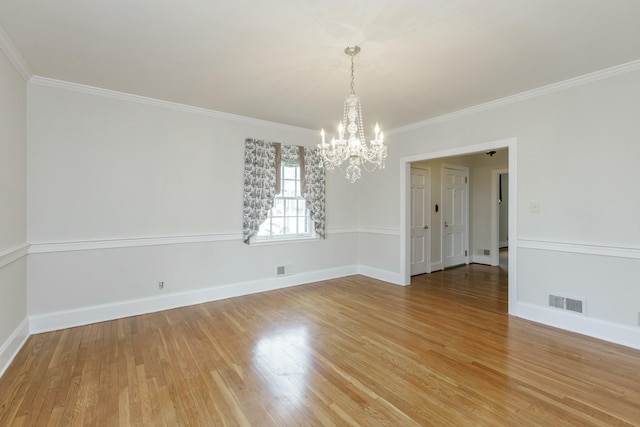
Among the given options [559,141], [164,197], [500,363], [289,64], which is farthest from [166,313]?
[559,141]

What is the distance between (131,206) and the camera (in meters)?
3.67

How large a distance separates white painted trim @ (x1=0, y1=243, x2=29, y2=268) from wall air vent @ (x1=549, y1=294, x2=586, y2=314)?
539cm

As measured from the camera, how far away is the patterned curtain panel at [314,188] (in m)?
5.11

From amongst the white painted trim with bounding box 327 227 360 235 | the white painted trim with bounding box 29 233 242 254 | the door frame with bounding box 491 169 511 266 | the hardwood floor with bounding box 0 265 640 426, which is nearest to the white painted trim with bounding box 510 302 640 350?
the hardwood floor with bounding box 0 265 640 426

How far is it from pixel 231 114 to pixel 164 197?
153 centimetres

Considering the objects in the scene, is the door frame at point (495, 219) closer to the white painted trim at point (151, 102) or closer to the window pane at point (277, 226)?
the white painted trim at point (151, 102)

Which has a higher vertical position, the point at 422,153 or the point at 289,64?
the point at 289,64

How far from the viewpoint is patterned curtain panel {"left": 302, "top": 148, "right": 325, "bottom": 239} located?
5.11m

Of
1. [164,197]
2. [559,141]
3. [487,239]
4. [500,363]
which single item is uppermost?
[559,141]

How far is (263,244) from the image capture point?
4707 mm

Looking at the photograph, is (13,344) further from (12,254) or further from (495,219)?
(495,219)

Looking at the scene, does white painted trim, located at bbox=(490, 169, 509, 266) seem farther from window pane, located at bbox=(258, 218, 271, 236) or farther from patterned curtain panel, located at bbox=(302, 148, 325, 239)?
window pane, located at bbox=(258, 218, 271, 236)

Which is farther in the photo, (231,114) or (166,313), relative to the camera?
(231,114)

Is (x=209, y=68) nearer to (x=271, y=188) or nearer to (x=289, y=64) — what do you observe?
(x=289, y=64)
